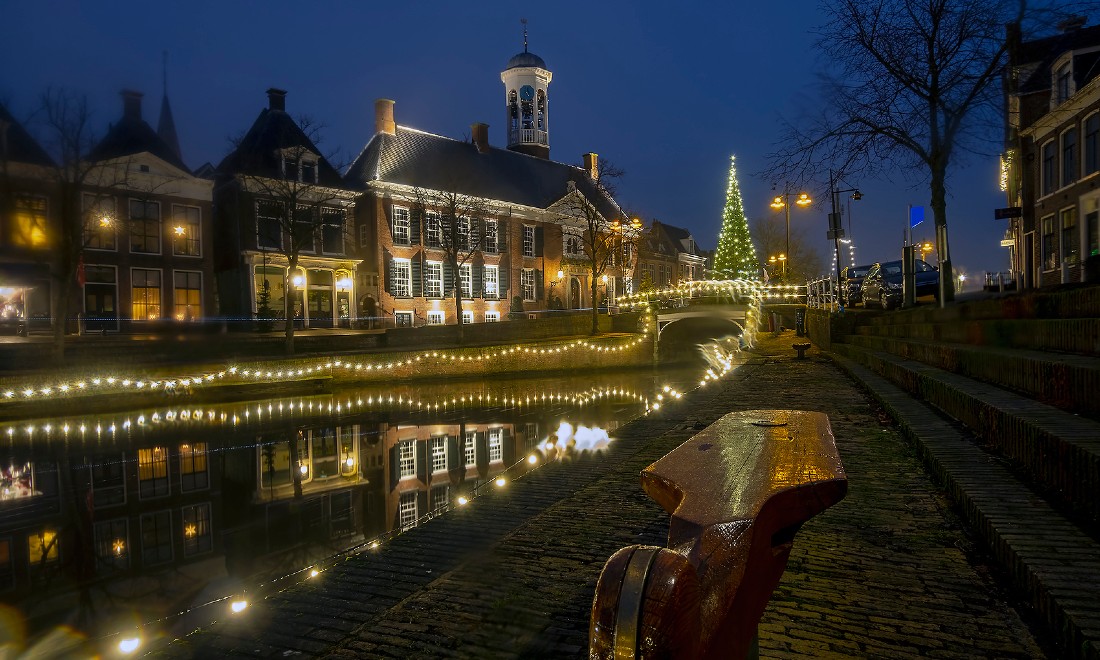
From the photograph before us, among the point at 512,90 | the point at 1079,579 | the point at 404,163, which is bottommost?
the point at 1079,579

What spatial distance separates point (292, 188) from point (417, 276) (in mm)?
8872

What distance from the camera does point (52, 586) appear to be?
217 inches

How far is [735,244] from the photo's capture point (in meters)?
65.6

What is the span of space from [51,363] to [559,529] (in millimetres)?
20648

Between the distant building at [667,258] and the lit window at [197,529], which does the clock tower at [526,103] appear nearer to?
the distant building at [667,258]

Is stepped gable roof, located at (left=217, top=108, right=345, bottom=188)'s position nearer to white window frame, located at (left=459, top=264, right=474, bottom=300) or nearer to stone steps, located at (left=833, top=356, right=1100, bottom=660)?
white window frame, located at (left=459, top=264, right=474, bottom=300)

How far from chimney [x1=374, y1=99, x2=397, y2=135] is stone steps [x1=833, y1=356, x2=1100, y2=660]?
38.7 meters

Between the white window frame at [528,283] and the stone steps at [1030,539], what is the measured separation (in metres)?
40.6

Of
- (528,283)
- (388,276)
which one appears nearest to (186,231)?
(388,276)

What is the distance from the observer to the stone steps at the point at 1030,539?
2.37m

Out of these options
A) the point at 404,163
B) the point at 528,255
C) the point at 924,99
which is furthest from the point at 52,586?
the point at 528,255

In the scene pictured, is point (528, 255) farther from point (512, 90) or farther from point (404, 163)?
point (512, 90)

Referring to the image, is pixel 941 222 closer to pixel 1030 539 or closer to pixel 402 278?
pixel 1030 539

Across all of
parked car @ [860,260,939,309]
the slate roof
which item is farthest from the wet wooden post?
the slate roof
